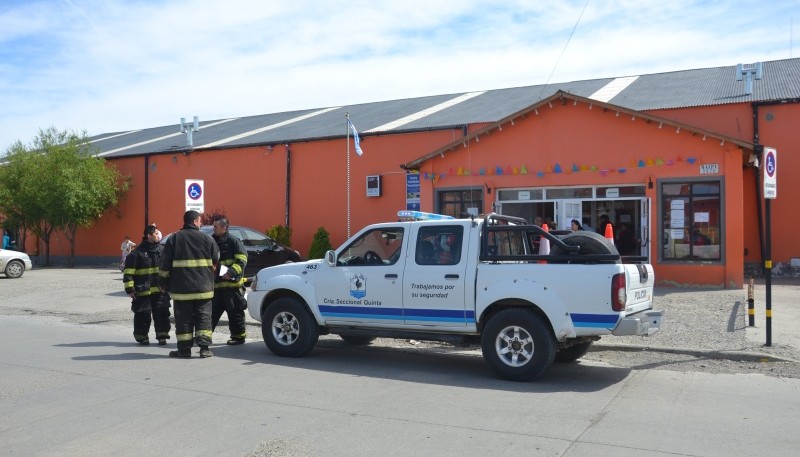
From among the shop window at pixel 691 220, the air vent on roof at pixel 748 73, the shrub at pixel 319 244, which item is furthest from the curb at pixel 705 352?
the shrub at pixel 319 244

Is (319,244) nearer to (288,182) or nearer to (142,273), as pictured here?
(288,182)

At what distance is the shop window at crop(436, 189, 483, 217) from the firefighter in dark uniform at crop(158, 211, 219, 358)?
34.3 feet

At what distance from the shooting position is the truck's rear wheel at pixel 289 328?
367 inches

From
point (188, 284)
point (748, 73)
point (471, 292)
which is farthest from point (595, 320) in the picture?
point (748, 73)

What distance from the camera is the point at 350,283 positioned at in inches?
356

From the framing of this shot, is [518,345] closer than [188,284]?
Yes

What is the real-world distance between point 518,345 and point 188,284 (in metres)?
4.18

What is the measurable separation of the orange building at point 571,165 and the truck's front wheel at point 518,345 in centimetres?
712

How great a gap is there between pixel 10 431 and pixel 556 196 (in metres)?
14.3

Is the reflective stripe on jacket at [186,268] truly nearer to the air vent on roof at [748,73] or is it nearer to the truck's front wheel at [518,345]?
the truck's front wheel at [518,345]

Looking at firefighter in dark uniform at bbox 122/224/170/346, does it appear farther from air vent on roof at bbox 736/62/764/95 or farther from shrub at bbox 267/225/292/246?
air vent on roof at bbox 736/62/764/95

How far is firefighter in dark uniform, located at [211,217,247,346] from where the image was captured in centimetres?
1031

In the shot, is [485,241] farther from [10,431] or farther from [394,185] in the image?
[394,185]

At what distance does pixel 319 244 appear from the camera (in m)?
22.7
